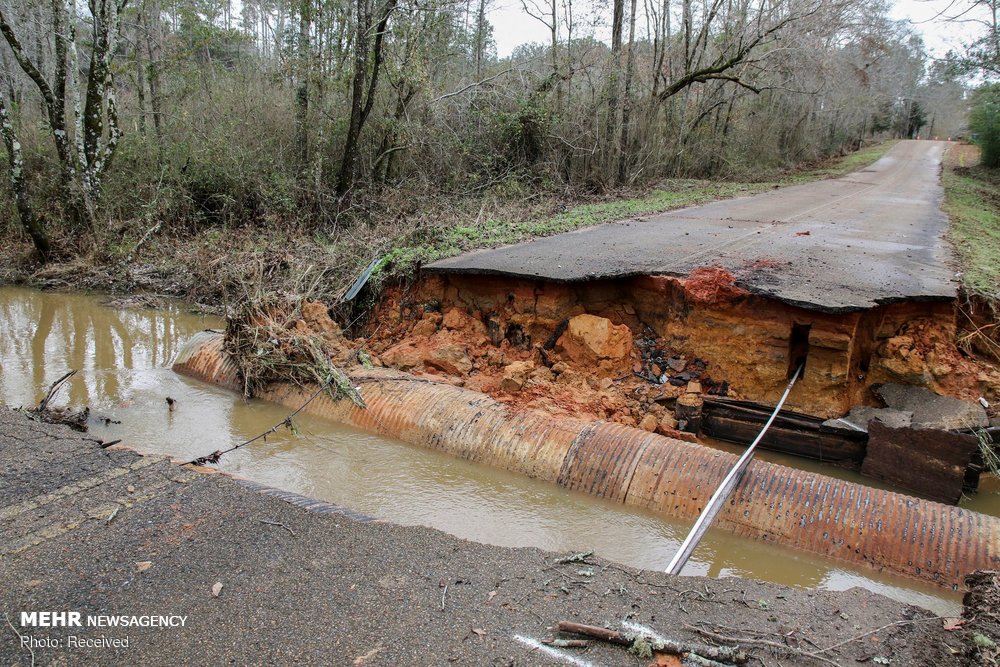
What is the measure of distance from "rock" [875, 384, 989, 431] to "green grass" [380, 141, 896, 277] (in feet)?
16.0

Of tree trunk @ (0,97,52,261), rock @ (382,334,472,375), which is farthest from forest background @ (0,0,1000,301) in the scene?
rock @ (382,334,472,375)

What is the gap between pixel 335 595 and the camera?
284 cm

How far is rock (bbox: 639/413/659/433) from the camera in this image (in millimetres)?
5691

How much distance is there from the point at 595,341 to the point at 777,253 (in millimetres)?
2921

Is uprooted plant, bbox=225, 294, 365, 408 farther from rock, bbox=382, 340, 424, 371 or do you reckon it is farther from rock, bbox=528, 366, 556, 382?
rock, bbox=528, 366, 556, 382

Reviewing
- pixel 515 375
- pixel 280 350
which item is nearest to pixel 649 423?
pixel 515 375

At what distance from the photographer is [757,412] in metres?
5.79

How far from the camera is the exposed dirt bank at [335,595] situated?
98.0 inches

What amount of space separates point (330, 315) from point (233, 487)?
430 cm

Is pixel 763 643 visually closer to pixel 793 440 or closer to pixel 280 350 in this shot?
pixel 793 440

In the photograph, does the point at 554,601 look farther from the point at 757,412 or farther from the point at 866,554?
the point at 757,412

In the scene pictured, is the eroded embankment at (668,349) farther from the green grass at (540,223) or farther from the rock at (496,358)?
the green grass at (540,223)

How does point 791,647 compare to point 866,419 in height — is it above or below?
above

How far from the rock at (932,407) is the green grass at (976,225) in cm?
119
